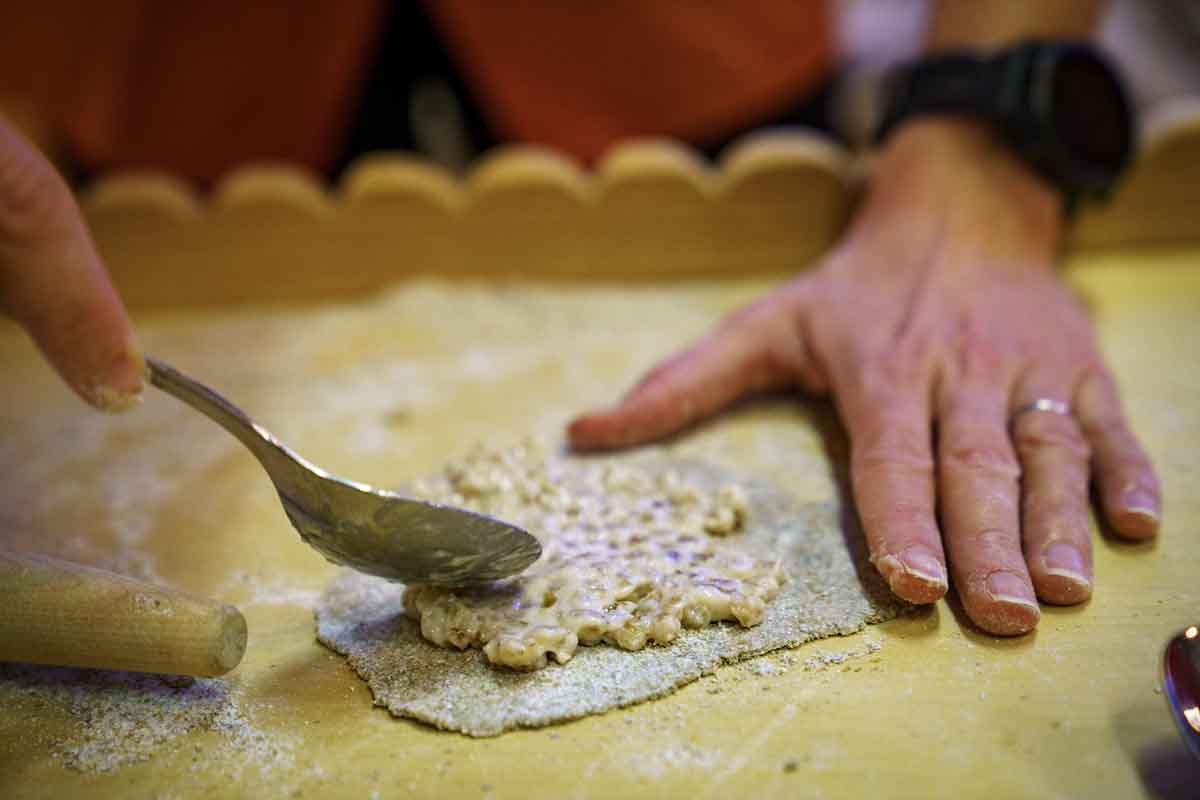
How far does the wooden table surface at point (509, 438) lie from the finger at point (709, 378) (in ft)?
0.14

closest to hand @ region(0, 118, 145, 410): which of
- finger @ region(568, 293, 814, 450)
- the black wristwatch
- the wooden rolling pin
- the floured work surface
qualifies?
the wooden rolling pin

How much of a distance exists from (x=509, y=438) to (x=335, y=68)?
3.02ft

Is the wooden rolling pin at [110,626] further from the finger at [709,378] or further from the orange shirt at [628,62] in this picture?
the orange shirt at [628,62]

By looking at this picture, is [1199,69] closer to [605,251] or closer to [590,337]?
[605,251]

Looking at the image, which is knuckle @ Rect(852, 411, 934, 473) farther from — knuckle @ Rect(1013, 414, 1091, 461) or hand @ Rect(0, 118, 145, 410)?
hand @ Rect(0, 118, 145, 410)

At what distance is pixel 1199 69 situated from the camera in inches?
80.9

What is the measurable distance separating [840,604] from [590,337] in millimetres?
766

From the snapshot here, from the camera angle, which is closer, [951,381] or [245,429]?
[245,429]

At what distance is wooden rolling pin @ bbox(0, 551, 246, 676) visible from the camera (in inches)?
34.2

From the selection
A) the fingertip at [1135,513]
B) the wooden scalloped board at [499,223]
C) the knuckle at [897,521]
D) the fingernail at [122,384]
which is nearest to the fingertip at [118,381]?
the fingernail at [122,384]

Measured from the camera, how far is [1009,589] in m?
0.90

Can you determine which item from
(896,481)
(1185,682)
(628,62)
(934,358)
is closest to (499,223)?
(628,62)

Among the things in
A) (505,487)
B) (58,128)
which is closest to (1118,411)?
(505,487)

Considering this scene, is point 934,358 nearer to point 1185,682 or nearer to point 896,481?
point 896,481
